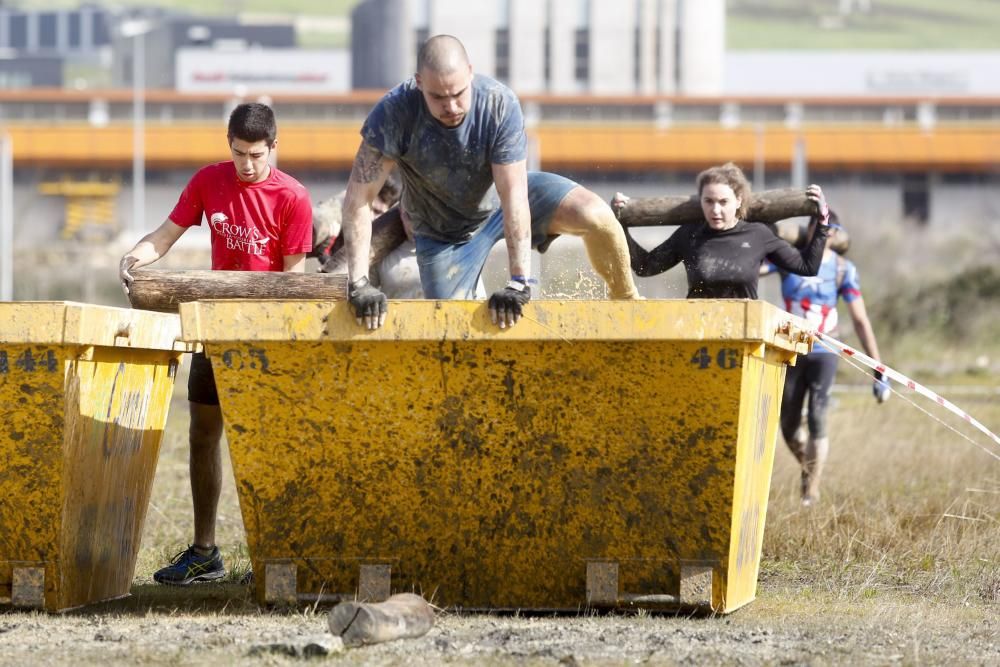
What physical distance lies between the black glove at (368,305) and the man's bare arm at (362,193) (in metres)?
0.50

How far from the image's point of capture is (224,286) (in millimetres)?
5566

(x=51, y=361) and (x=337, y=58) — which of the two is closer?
(x=51, y=361)

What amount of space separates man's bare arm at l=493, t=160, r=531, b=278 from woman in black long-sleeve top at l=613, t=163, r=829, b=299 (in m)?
2.06

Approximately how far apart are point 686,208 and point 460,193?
6.81ft

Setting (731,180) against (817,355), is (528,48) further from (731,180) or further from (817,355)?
(731,180)

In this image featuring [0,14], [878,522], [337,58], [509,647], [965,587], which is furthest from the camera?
[0,14]

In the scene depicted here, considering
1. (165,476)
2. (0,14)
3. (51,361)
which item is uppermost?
(0,14)

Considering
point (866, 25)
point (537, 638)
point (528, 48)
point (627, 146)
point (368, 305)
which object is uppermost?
point (866, 25)

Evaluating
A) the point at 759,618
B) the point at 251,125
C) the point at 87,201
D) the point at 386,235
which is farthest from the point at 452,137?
the point at 87,201

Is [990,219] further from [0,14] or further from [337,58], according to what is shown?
[0,14]

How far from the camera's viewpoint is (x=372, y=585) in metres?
5.30

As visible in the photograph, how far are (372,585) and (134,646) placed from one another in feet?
2.87

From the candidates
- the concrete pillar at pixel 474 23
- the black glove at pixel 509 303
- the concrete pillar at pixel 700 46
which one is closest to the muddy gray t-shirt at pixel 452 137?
the black glove at pixel 509 303

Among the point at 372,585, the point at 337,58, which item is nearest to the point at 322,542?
the point at 372,585
